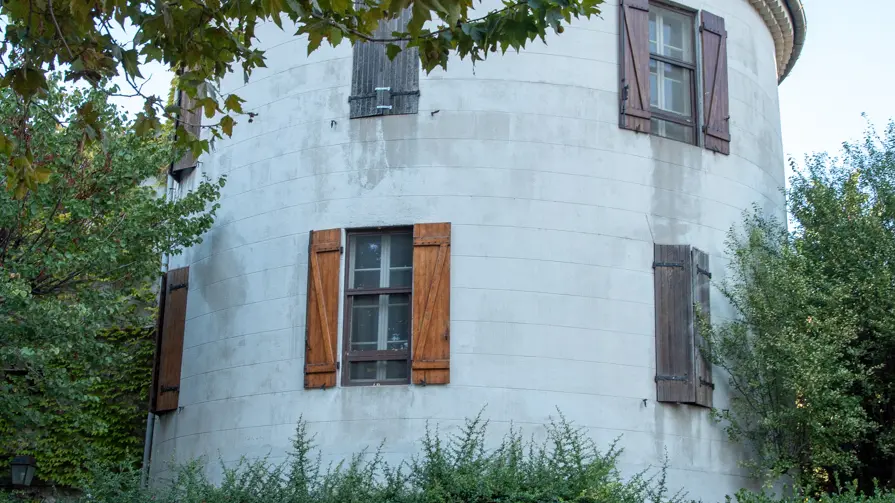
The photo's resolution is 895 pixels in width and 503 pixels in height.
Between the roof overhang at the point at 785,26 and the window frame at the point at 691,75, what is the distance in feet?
4.87

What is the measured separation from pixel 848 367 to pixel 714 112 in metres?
3.58

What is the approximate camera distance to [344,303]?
15.6 meters

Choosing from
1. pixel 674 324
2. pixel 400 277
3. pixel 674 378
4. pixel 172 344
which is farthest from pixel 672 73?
pixel 172 344

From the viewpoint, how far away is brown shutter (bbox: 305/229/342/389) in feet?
50.4

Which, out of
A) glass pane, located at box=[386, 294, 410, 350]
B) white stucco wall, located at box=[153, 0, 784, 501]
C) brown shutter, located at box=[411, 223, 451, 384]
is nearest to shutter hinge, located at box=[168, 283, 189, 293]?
white stucco wall, located at box=[153, 0, 784, 501]

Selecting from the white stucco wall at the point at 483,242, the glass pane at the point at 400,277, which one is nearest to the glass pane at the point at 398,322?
the glass pane at the point at 400,277

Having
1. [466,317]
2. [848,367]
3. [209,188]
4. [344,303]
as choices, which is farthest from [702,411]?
[209,188]

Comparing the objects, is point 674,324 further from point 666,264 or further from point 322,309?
point 322,309

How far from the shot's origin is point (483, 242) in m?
15.5

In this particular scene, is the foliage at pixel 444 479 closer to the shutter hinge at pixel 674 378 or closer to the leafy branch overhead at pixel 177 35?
the shutter hinge at pixel 674 378

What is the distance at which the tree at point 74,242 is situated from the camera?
14.8 metres

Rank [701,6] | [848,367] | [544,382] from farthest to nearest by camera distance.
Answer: [701,6] < [848,367] < [544,382]

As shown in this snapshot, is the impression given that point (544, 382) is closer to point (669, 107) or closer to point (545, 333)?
point (545, 333)

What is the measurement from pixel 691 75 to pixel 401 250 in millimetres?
4599
